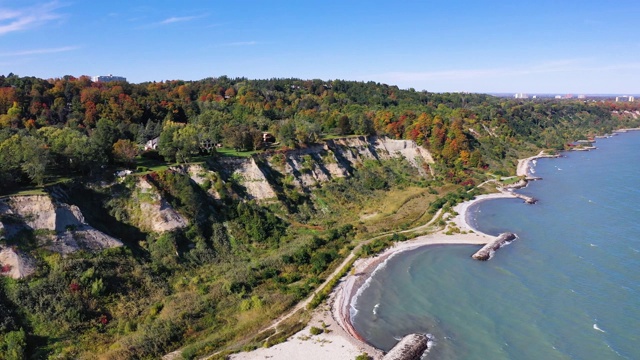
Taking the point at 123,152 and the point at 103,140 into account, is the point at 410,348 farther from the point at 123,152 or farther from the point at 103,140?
the point at 103,140

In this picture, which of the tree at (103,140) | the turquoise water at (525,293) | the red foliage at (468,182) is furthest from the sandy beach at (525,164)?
the tree at (103,140)

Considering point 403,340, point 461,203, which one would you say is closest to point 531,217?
point 461,203

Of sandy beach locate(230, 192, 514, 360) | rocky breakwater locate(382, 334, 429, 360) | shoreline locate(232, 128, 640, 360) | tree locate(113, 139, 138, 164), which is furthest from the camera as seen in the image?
tree locate(113, 139, 138, 164)

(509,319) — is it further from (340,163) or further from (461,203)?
(340,163)

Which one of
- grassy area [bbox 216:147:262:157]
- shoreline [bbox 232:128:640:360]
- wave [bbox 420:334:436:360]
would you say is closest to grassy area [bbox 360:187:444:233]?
shoreline [bbox 232:128:640:360]

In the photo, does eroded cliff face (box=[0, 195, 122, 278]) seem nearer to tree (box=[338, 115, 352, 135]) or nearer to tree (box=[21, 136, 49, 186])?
tree (box=[21, 136, 49, 186])

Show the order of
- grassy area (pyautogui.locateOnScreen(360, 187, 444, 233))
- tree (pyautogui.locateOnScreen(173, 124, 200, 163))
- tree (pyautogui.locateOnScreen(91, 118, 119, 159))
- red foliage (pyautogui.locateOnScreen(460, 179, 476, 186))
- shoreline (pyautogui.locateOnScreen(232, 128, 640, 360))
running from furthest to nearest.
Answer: red foliage (pyautogui.locateOnScreen(460, 179, 476, 186)), grassy area (pyautogui.locateOnScreen(360, 187, 444, 233)), tree (pyautogui.locateOnScreen(173, 124, 200, 163)), tree (pyautogui.locateOnScreen(91, 118, 119, 159)), shoreline (pyautogui.locateOnScreen(232, 128, 640, 360))
